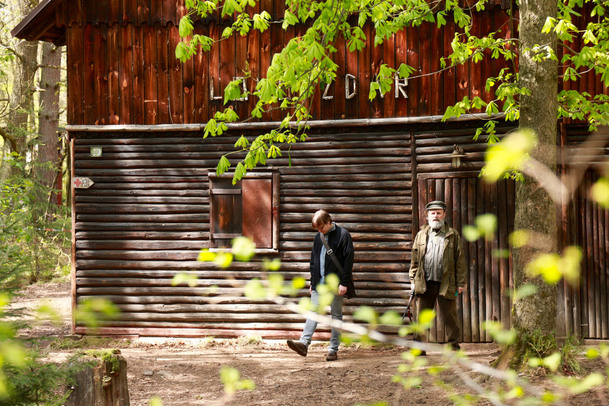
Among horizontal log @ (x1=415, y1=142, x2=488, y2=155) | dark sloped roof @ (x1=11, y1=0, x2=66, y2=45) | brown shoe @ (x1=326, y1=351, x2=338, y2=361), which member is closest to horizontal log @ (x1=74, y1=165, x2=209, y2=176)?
dark sloped roof @ (x1=11, y1=0, x2=66, y2=45)

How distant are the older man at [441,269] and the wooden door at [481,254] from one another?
140 cm

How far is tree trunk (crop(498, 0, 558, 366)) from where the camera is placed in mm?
6348

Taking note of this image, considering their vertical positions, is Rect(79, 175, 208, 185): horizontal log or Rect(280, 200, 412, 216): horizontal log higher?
Rect(79, 175, 208, 185): horizontal log

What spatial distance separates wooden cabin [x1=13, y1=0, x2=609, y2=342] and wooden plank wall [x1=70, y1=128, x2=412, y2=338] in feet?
0.07

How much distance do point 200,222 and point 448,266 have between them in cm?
424

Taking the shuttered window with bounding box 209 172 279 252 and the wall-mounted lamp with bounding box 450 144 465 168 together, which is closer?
the wall-mounted lamp with bounding box 450 144 465 168

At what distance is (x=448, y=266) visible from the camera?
311 inches

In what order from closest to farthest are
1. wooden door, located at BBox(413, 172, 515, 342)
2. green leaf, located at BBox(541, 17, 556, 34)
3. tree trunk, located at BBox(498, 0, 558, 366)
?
green leaf, located at BBox(541, 17, 556, 34), tree trunk, located at BBox(498, 0, 558, 366), wooden door, located at BBox(413, 172, 515, 342)

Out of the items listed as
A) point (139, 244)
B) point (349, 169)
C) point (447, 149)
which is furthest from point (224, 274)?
point (447, 149)

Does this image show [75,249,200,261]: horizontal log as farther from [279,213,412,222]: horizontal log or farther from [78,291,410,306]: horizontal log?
[279,213,412,222]: horizontal log

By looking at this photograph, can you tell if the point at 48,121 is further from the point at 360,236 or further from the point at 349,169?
the point at 360,236

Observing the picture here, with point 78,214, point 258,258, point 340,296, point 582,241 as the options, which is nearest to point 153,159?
point 78,214

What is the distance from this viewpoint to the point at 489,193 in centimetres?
930

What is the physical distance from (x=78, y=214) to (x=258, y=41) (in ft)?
13.6
